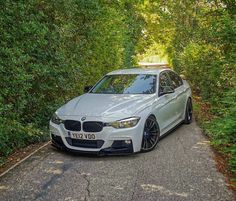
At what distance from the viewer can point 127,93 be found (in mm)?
8164

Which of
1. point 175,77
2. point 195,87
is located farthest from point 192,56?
point 175,77

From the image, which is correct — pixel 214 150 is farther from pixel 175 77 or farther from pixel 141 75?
pixel 175 77

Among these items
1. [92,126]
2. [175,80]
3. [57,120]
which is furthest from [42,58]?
[175,80]

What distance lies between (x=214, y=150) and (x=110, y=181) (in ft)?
8.67

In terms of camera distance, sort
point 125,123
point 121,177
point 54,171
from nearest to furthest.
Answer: point 121,177, point 54,171, point 125,123

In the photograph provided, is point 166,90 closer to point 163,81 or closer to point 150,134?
point 163,81

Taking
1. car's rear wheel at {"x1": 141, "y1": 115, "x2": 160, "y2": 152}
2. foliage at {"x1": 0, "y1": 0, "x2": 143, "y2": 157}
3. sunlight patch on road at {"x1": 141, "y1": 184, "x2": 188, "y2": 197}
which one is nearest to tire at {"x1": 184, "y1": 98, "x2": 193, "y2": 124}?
car's rear wheel at {"x1": 141, "y1": 115, "x2": 160, "y2": 152}

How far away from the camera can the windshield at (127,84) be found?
8265 millimetres

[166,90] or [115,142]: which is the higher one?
[166,90]

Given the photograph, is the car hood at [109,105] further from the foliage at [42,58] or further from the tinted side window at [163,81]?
the foliage at [42,58]

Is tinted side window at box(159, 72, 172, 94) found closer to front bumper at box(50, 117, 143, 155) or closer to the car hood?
the car hood

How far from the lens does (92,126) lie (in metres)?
6.89

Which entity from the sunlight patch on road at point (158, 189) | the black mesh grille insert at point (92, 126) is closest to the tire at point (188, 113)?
the black mesh grille insert at point (92, 126)

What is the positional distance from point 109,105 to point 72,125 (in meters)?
0.82
